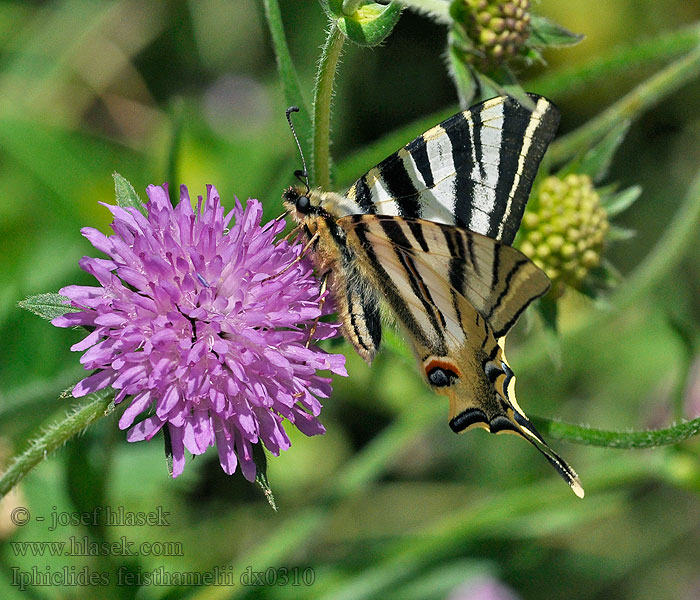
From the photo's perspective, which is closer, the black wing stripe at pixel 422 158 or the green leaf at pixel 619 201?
the black wing stripe at pixel 422 158

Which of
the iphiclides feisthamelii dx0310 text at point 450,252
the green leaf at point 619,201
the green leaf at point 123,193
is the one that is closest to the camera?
the iphiclides feisthamelii dx0310 text at point 450,252

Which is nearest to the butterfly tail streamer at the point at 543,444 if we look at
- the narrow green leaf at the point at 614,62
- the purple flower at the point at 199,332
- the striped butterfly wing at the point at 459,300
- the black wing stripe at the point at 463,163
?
the striped butterfly wing at the point at 459,300

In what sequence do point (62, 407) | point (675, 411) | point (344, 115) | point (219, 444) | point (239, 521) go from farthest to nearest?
point (344, 115) → point (239, 521) → point (62, 407) → point (675, 411) → point (219, 444)

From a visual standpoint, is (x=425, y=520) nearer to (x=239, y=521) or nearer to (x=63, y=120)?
(x=239, y=521)

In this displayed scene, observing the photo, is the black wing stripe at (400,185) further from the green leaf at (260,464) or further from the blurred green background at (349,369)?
the green leaf at (260,464)

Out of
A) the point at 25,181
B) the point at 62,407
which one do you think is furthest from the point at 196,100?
the point at 62,407

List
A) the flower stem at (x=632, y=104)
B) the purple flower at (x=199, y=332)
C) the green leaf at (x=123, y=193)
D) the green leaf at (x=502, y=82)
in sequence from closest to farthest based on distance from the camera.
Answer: the purple flower at (x=199, y=332) → the green leaf at (x=123, y=193) → the green leaf at (x=502, y=82) → the flower stem at (x=632, y=104)
